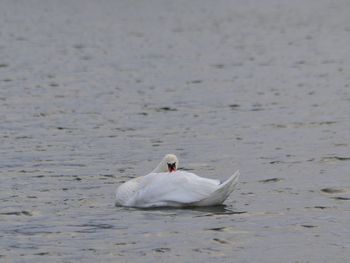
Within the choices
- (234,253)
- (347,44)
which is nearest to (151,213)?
(234,253)

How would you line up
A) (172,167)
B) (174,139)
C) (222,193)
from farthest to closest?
(174,139)
(172,167)
(222,193)

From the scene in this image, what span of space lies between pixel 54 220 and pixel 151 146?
21.3ft

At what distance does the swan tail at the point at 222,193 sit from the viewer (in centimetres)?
1617

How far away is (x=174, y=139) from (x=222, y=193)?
6670 mm

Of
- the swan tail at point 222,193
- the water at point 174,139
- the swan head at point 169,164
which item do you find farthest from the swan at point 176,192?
the swan head at point 169,164

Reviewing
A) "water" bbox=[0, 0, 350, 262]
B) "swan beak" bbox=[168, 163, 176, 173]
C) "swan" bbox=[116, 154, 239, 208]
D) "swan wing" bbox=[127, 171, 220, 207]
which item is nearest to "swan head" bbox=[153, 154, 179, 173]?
"swan beak" bbox=[168, 163, 176, 173]

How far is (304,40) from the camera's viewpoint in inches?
1844

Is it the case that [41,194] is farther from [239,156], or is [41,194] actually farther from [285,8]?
[285,8]

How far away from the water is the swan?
0.17 m

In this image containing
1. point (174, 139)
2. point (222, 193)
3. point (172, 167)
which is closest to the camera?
point (222, 193)

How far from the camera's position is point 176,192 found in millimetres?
16359

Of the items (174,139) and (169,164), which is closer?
(169,164)

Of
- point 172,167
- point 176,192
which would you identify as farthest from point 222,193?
point 172,167

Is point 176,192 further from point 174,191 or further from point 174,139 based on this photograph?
point 174,139
